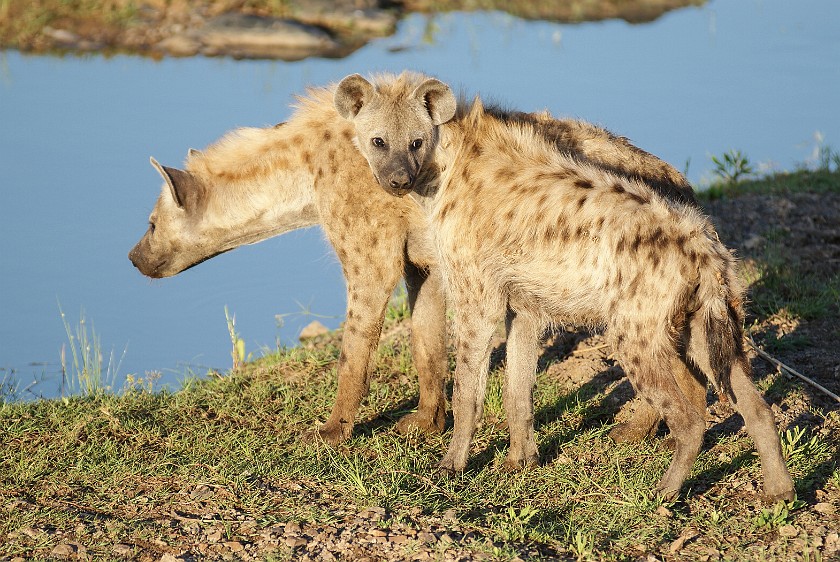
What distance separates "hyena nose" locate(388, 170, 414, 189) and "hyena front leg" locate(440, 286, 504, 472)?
0.44 meters

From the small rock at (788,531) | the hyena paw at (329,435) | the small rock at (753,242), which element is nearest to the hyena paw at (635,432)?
the small rock at (788,531)

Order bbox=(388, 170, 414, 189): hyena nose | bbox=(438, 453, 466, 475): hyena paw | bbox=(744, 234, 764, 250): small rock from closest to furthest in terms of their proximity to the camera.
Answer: bbox=(388, 170, 414, 189): hyena nose < bbox=(438, 453, 466, 475): hyena paw < bbox=(744, 234, 764, 250): small rock

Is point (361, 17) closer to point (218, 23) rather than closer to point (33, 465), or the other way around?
point (218, 23)

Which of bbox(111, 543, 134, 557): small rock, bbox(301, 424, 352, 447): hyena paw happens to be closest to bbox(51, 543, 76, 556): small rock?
bbox(111, 543, 134, 557): small rock

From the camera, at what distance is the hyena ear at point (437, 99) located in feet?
14.9

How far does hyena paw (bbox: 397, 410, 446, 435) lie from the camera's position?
200 inches

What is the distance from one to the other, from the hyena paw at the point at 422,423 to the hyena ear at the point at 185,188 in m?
1.32

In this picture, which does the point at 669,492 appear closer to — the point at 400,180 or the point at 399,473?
the point at 399,473

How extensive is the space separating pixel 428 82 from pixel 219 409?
71.8 inches

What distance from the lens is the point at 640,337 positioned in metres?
3.91

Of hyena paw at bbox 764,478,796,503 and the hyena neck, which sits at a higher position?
the hyena neck

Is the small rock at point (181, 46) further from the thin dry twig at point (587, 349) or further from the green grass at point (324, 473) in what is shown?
the thin dry twig at point (587, 349)

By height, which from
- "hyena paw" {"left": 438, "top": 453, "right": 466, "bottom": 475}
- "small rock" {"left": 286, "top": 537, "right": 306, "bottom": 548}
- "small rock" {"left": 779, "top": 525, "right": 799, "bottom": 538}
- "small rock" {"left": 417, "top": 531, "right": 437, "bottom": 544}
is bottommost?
"hyena paw" {"left": 438, "top": 453, "right": 466, "bottom": 475}

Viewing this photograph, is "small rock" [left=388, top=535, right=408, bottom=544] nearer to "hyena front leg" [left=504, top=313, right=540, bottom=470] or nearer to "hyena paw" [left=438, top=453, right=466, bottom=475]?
"hyena paw" [left=438, top=453, right=466, bottom=475]
